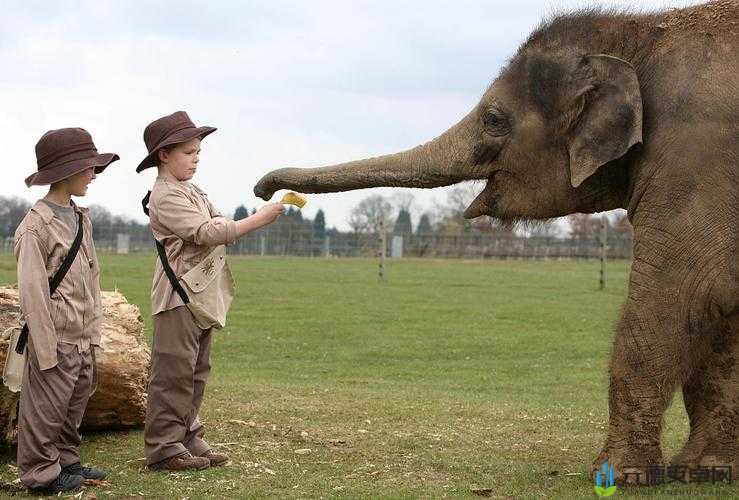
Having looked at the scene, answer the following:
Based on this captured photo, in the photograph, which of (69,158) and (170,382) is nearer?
(69,158)

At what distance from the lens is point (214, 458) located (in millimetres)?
6957

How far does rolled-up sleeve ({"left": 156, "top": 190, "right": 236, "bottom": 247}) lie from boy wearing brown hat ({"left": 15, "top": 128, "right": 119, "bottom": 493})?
0.49m

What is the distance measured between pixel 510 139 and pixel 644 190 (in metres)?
0.96

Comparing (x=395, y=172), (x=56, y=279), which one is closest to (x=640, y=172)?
(x=395, y=172)

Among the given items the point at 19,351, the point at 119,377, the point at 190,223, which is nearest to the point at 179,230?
the point at 190,223

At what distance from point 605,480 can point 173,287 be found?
9.92 feet

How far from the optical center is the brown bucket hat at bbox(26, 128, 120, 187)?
6.21 m

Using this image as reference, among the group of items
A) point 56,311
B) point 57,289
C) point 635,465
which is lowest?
point 635,465

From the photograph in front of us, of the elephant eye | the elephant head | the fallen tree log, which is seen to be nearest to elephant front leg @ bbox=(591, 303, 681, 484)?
the elephant head

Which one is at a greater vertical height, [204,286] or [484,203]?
[484,203]

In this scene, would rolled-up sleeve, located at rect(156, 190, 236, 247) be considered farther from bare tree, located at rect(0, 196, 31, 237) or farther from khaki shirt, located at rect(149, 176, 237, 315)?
bare tree, located at rect(0, 196, 31, 237)

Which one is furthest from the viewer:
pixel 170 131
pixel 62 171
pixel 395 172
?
pixel 395 172

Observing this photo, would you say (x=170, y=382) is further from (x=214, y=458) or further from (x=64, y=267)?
(x=64, y=267)

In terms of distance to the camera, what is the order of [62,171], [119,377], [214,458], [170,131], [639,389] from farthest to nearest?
[119,377] → [214,458] → [170,131] → [62,171] → [639,389]
